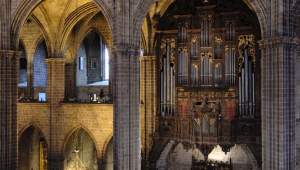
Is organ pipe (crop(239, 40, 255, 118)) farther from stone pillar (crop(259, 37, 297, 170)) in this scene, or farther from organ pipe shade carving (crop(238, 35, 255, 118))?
stone pillar (crop(259, 37, 297, 170))

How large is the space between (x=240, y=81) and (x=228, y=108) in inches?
57.5

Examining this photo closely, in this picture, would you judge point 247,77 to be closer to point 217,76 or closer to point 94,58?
point 217,76

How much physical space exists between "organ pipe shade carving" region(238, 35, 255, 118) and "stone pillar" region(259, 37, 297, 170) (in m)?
3.49

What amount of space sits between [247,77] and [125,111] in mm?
6656

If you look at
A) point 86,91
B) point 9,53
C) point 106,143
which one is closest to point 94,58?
point 86,91

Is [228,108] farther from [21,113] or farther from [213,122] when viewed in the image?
[21,113]

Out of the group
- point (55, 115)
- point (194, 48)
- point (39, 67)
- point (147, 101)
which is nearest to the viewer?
point (194, 48)

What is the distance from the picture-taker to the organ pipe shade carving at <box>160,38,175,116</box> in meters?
16.7

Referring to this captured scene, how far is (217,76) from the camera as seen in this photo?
15477mm

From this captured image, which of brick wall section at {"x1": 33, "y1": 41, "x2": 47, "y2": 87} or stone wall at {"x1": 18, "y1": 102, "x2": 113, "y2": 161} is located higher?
brick wall section at {"x1": 33, "y1": 41, "x2": 47, "y2": 87}

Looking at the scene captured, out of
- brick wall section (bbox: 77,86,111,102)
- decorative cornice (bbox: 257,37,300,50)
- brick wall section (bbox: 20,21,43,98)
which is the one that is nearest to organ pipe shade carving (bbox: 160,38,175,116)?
brick wall section (bbox: 77,86,111,102)

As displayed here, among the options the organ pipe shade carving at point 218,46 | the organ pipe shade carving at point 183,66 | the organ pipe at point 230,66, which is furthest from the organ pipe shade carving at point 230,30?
the organ pipe shade carving at point 183,66

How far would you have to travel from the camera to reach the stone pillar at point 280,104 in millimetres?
11234

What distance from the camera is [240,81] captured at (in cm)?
1527
